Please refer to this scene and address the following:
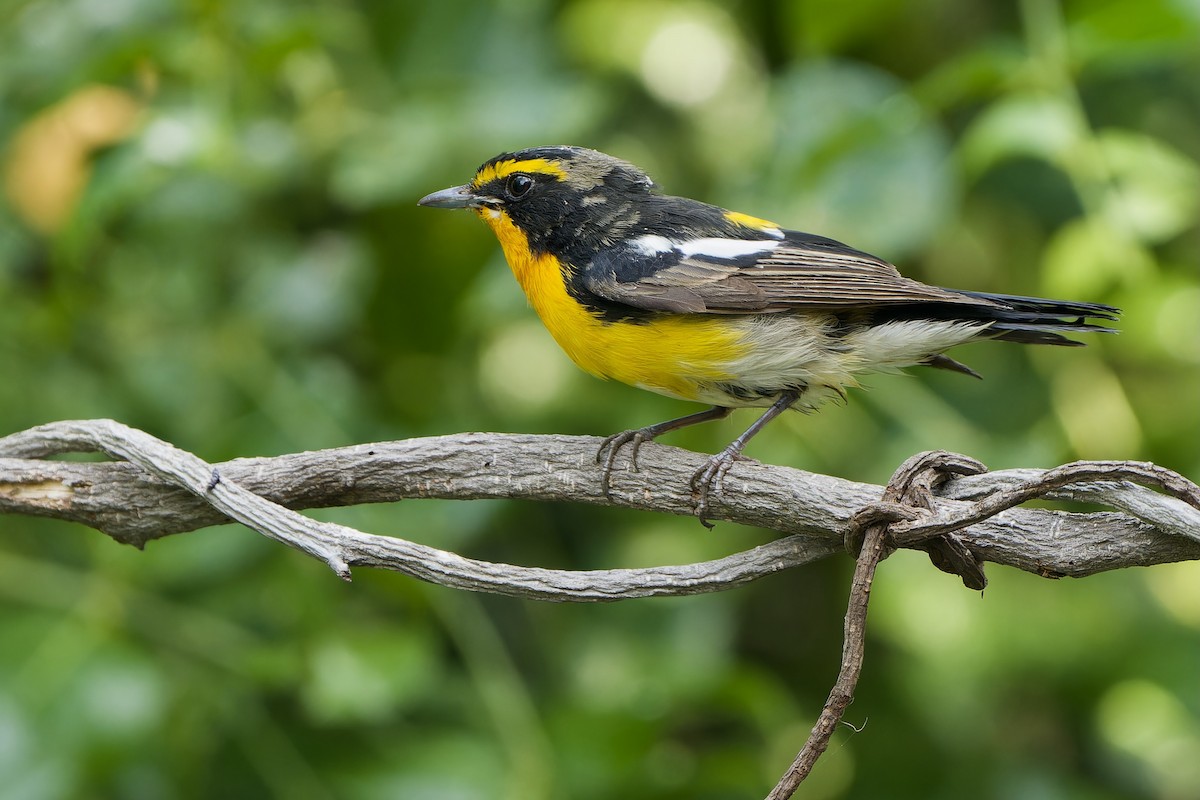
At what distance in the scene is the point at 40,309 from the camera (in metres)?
3.93

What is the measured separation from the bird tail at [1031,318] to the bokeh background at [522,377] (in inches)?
31.8

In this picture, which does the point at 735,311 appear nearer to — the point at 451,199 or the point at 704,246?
the point at 704,246

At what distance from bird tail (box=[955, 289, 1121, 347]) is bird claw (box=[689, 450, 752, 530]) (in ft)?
2.35

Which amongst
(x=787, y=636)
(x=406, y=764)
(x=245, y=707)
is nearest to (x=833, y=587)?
(x=787, y=636)

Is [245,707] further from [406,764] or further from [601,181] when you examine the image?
[601,181]

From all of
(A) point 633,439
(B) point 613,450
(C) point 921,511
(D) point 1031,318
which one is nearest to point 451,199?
(A) point 633,439

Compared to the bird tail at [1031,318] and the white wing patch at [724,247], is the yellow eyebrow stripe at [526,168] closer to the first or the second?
the white wing patch at [724,247]

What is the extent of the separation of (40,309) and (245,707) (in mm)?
1419

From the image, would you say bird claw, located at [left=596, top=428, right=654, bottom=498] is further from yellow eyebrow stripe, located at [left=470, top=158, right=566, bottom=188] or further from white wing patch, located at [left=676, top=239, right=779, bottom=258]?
yellow eyebrow stripe, located at [left=470, top=158, right=566, bottom=188]

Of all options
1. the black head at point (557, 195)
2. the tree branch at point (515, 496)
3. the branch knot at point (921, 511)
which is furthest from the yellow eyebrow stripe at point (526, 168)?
the branch knot at point (921, 511)

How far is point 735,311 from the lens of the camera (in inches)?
115

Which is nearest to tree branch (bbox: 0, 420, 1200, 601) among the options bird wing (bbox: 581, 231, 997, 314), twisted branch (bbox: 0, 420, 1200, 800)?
twisted branch (bbox: 0, 420, 1200, 800)

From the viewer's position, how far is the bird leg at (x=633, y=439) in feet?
7.21

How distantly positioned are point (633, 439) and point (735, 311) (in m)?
0.50
